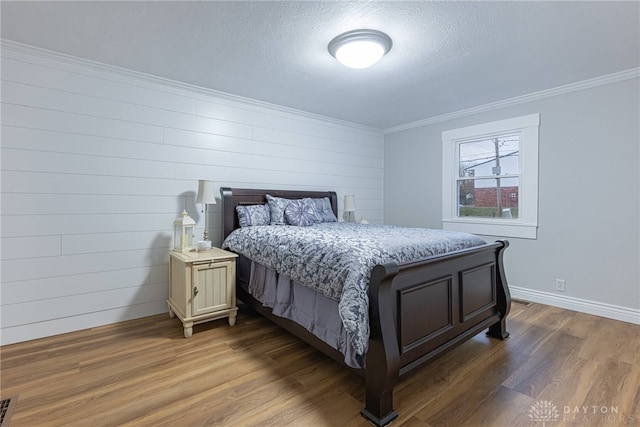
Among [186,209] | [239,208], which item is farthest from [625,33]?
[186,209]

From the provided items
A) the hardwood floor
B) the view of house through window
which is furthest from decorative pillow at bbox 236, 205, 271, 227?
the view of house through window

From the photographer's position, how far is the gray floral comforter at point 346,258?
1.57m

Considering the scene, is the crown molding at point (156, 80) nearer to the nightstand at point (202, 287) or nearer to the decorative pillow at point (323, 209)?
the decorative pillow at point (323, 209)

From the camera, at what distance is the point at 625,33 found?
2205mm

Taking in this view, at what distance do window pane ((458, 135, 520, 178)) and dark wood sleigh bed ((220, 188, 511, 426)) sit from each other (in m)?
1.67

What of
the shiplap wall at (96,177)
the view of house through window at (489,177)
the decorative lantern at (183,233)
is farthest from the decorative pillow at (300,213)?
the view of house through window at (489,177)

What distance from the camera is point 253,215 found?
3.34 metres

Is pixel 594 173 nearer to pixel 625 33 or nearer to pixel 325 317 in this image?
pixel 625 33

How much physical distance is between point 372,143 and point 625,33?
3074mm

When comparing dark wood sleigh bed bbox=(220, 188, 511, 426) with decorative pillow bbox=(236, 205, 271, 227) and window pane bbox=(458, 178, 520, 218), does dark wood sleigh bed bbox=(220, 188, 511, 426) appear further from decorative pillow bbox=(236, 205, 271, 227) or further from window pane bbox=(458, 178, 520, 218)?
window pane bbox=(458, 178, 520, 218)

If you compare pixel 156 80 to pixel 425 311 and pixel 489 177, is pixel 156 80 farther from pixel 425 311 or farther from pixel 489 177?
pixel 489 177

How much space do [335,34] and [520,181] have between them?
2.78m

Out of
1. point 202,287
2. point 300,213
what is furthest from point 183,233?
point 300,213

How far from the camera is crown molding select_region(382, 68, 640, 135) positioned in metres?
2.85
